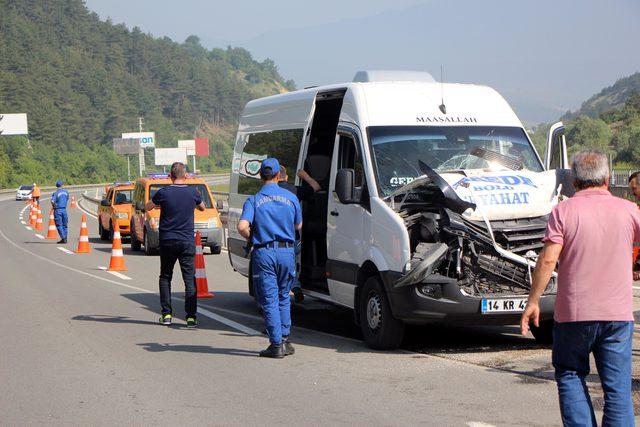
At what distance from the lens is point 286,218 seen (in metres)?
9.76

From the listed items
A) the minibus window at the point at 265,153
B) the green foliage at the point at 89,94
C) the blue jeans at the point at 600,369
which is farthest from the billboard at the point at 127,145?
the blue jeans at the point at 600,369

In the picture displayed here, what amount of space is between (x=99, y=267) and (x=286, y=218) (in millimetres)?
12187

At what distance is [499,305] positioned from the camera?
9.25 metres

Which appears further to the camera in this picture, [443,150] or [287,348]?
[443,150]

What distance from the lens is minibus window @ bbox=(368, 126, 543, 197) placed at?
10.3 m

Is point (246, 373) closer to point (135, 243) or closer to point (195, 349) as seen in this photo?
point (195, 349)

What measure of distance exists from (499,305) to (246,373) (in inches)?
89.5

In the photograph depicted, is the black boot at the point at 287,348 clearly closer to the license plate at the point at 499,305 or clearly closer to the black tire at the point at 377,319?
the black tire at the point at 377,319

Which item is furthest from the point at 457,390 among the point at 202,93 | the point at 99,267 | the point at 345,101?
the point at 202,93

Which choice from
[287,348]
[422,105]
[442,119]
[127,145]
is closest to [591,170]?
[287,348]

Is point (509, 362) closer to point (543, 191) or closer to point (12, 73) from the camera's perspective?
point (543, 191)

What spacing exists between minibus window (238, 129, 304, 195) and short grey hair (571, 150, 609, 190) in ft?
22.5

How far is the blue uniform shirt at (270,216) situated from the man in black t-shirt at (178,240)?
2371 mm

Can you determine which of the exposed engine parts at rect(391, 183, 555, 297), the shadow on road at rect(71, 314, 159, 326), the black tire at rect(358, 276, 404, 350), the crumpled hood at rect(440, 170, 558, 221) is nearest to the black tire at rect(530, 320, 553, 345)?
the exposed engine parts at rect(391, 183, 555, 297)
